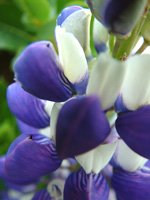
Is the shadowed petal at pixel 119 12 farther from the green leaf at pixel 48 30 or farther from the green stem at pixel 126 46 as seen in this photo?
the green leaf at pixel 48 30

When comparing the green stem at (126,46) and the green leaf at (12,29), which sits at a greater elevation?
the green stem at (126,46)

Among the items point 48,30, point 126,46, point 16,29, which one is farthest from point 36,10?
point 126,46

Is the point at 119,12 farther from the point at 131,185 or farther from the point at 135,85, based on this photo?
the point at 131,185

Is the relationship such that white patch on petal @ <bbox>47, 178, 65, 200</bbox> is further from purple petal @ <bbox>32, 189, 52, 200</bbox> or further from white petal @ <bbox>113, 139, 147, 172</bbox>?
white petal @ <bbox>113, 139, 147, 172</bbox>

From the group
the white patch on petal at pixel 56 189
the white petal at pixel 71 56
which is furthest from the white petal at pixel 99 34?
the white patch on petal at pixel 56 189

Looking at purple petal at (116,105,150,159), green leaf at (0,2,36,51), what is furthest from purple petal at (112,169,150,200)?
green leaf at (0,2,36,51)

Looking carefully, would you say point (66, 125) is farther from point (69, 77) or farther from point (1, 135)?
point (1, 135)
